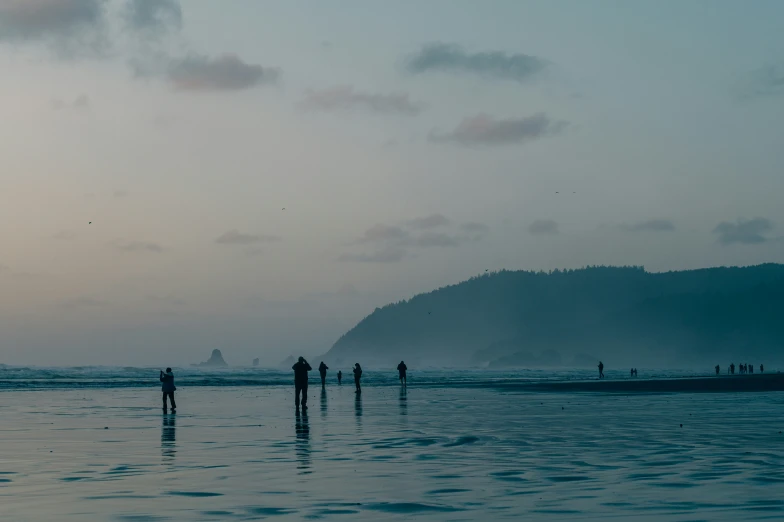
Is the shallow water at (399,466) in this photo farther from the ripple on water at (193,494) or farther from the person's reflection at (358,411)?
the person's reflection at (358,411)

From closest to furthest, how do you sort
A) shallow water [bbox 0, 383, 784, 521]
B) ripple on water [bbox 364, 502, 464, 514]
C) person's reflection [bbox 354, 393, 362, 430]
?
ripple on water [bbox 364, 502, 464, 514] < shallow water [bbox 0, 383, 784, 521] < person's reflection [bbox 354, 393, 362, 430]

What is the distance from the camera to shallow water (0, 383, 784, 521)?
46.9 feet

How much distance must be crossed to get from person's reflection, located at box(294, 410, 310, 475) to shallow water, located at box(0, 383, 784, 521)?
52 millimetres

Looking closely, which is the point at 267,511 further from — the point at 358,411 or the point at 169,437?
the point at 358,411

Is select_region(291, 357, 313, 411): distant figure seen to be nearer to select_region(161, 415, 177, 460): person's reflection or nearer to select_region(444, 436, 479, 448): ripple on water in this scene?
select_region(161, 415, 177, 460): person's reflection

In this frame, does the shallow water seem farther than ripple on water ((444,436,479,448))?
No

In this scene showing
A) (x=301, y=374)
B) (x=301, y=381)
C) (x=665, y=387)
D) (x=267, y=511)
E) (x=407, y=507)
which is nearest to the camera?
(x=267, y=511)

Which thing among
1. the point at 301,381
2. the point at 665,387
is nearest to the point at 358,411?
the point at 301,381

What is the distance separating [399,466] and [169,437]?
33.1ft

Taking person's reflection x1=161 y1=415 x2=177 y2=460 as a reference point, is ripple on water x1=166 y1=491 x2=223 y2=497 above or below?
below

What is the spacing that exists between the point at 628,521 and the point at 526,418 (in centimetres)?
2112

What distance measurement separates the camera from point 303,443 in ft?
82.8

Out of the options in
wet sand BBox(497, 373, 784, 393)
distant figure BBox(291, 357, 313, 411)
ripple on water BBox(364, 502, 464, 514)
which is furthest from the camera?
wet sand BBox(497, 373, 784, 393)

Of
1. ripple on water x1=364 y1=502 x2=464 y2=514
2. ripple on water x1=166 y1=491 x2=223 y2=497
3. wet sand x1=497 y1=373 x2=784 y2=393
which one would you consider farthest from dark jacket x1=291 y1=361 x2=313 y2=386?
ripple on water x1=364 y1=502 x2=464 y2=514
